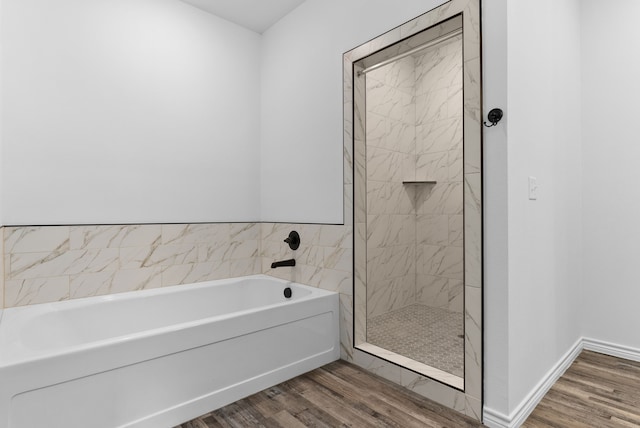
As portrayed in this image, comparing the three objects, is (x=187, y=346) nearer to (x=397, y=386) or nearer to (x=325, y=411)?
(x=325, y=411)

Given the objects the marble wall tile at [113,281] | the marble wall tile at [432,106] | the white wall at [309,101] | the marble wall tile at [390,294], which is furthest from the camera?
the marble wall tile at [432,106]

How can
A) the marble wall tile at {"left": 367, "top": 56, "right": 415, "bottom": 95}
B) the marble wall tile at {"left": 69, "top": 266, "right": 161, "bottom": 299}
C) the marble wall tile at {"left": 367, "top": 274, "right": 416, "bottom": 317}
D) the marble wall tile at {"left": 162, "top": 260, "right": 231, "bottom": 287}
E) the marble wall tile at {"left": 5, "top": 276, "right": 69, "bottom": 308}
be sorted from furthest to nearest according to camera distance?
the marble wall tile at {"left": 367, "top": 56, "right": 415, "bottom": 95}
the marble wall tile at {"left": 367, "top": 274, "right": 416, "bottom": 317}
the marble wall tile at {"left": 162, "top": 260, "right": 231, "bottom": 287}
the marble wall tile at {"left": 69, "top": 266, "right": 161, "bottom": 299}
the marble wall tile at {"left": 5, "top": 276, "right": 69, "bottom": 308}

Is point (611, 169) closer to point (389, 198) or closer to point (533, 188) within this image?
point (533, 188)

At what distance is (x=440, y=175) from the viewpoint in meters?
3.42

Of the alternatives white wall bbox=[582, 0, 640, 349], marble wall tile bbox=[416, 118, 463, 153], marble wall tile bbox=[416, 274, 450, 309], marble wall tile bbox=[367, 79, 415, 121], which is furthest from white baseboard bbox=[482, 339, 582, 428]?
marble wall tile bbox=[367, 79, 415, 121]

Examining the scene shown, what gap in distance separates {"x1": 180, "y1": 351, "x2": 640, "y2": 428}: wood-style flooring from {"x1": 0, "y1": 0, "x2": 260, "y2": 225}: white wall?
1.55 metres

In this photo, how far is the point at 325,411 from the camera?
1732 mm

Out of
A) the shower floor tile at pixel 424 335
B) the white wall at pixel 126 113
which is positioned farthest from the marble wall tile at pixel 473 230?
the white wall at pixel 126 113

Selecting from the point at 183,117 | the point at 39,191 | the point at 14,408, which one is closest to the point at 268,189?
the point at 183,117

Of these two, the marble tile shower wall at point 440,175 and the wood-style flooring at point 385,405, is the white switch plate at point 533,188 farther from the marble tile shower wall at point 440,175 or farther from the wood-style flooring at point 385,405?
the marble tile shower wall at point 440,175

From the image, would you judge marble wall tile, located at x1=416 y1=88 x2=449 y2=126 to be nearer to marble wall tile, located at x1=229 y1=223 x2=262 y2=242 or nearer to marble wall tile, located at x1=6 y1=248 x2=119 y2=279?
marble wall tile, located at x1=229 y1=223 x2=262 y2=242

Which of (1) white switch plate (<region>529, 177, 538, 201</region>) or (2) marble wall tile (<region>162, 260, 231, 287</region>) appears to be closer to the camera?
(1) white switch plate (<region>529, 177, 538, 201</region>)

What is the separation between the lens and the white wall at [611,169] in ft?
7.65

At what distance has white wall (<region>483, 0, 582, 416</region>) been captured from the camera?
5.10 ft
